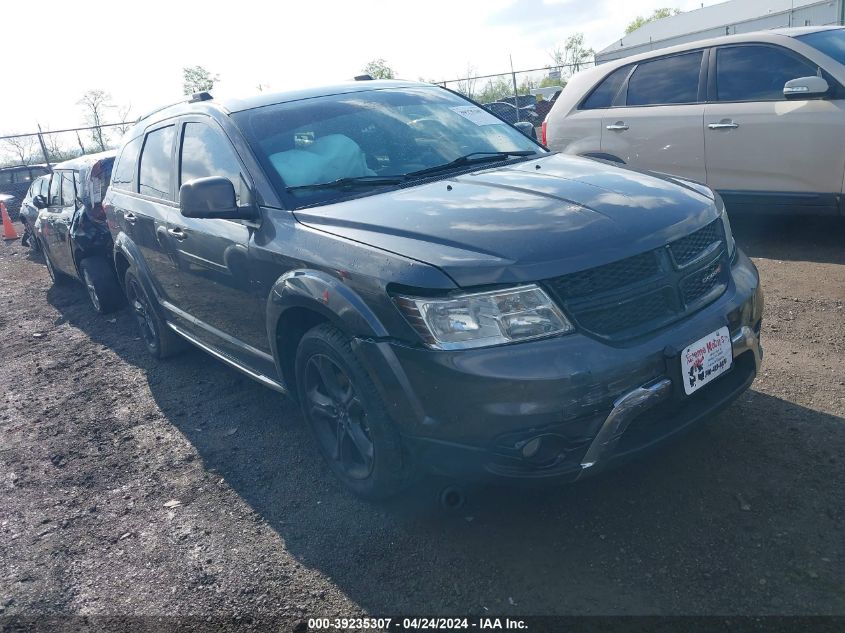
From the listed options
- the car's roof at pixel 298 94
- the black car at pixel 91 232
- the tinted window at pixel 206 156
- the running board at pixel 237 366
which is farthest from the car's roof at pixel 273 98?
the black car at pixel 91 232

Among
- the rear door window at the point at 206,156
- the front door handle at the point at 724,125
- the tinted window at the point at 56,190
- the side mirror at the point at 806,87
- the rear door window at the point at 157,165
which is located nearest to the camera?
the rear door window at the point at 206,156

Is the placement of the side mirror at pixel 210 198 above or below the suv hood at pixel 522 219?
above

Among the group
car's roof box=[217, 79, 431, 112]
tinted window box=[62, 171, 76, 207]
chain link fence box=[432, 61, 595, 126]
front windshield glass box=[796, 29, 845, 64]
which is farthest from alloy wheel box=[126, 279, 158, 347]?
chain link fence box=[432, 61, 595, 126]

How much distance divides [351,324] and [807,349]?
2.94 m

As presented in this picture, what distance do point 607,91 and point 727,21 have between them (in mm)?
41552

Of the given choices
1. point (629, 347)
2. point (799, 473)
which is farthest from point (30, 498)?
point (799, 473)

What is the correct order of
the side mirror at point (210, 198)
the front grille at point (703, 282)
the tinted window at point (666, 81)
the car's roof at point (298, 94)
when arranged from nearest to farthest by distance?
the front grille at point (703, 282)
the side mirror at point (210, 198)
the car's roof at point (298, 94)
the tinted window at point (666, 81)

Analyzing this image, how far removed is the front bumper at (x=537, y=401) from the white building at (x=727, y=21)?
2789cm

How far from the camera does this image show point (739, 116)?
638 centimetres

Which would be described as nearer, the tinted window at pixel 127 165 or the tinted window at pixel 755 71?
the tinted window at pixel 127 165

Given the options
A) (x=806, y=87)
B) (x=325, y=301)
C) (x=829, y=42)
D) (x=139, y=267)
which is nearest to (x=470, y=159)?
(x=325, y=301)

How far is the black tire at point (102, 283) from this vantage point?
7.57 meters

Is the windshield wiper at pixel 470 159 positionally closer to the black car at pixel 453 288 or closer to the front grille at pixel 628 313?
the black car at pixel 453 288

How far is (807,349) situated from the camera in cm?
436
